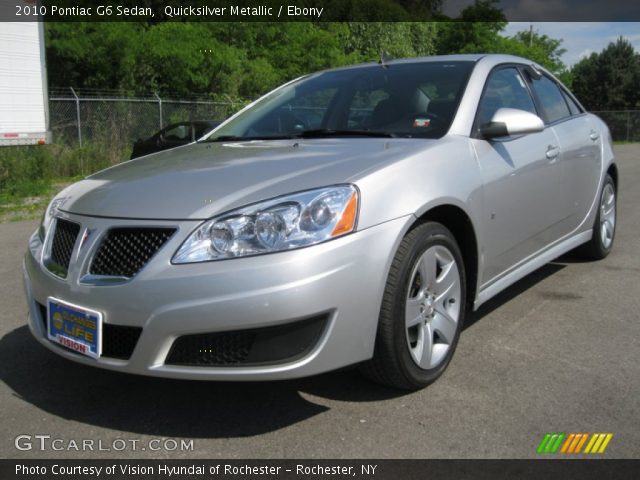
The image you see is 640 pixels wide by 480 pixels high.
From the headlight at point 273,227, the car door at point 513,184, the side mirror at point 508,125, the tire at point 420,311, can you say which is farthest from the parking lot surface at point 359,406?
the side mirror at point 508,125

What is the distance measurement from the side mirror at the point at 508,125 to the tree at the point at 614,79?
54.1 metres

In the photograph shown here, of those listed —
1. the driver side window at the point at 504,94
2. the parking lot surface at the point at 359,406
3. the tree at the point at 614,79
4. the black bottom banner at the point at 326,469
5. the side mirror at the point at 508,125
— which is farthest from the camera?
the tree at the point at 614,79

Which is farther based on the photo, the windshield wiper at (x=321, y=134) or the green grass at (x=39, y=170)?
the green grass at (x=39, y=170)

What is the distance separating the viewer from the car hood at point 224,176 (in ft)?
9.33

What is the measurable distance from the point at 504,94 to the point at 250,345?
8.12 feet

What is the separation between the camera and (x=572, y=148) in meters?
4.74

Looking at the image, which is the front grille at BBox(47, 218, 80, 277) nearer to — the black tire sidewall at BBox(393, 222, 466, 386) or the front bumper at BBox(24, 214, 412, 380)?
the front bumper at BBox(24, 214, 412, 380)

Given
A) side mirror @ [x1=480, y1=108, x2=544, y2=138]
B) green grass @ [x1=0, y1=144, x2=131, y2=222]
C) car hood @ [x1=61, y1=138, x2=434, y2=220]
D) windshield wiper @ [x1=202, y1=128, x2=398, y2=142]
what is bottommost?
green grass @ [x1=0, y1=144, x2=131, y2=222]

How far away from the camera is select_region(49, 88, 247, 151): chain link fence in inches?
673

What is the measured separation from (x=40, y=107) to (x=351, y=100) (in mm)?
10267

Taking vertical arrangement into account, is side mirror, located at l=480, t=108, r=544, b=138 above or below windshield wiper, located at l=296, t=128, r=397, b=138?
above

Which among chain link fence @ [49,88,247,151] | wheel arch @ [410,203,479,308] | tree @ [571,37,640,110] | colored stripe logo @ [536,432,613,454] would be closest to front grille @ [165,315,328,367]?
wheel arch @ [410,203,479,308]

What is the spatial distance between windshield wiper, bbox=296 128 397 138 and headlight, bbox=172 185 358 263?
3.19 feet

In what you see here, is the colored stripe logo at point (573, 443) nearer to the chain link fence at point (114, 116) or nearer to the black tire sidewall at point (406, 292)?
the black tire sidewall at point (406, 292)
